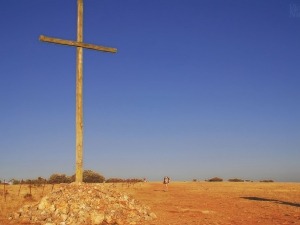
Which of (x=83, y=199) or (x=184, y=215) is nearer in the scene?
(x=83, y=199)

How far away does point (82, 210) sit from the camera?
40.6ft

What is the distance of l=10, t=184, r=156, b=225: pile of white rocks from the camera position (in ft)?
39.6

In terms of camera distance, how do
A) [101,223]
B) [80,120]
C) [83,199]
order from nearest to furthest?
1. [101,223]
2. [83,199]
3. [80,120]

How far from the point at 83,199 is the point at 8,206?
5779mm

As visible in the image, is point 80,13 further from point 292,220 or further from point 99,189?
point 292,220

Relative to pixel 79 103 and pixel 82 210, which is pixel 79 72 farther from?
pixel 82 210

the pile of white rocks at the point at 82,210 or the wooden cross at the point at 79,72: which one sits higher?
the wooden cross at the point at 79,72

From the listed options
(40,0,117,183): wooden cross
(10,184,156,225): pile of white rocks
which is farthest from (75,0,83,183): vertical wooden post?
(10,184,156,225): pile of white rocks

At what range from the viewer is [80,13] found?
14.8 m

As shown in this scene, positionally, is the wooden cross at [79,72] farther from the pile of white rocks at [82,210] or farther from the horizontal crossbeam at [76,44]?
the pile of white rocks at [82,210]

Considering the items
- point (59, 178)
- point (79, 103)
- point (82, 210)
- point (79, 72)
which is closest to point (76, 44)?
point (79, 72)

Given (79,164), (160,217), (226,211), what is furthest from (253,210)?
(79,164)

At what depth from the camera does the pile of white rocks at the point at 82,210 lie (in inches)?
475

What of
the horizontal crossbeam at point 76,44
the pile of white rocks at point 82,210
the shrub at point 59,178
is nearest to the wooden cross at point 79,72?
the horizontal crossbeam at point 76,44
